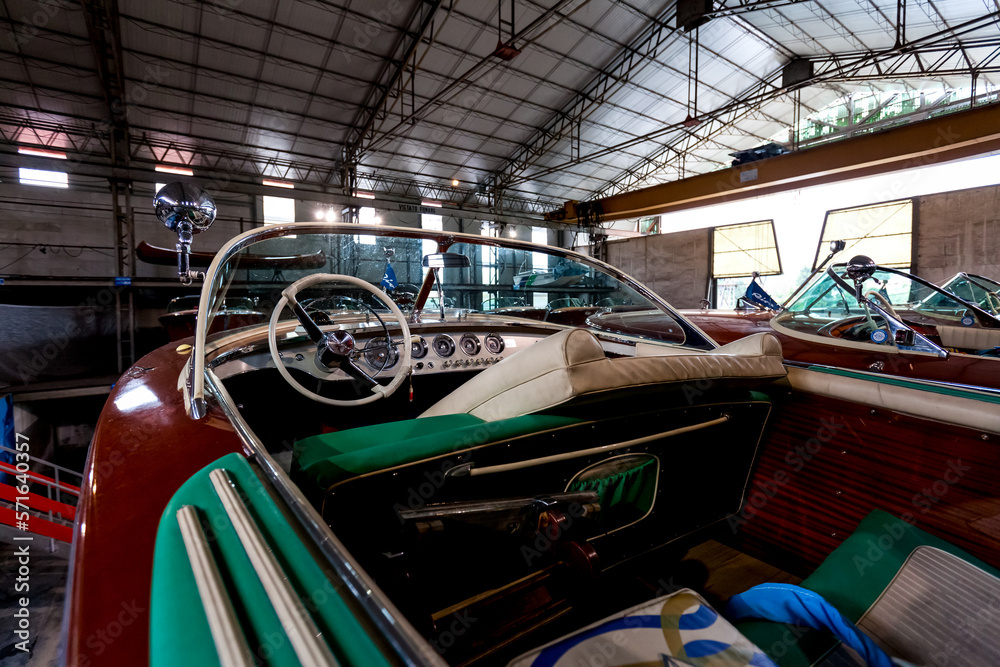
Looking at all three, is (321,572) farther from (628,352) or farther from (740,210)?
(740,210)

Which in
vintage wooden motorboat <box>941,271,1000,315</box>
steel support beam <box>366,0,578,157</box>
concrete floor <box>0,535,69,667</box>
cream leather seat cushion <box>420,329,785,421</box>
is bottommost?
concrete floor <box>0,535,69,667</box>

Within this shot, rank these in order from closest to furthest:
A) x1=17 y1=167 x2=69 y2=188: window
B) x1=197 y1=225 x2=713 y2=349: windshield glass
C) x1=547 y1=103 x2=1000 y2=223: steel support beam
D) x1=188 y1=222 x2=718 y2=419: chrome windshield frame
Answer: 1. x1=188 y1=222 x2=718 y2=419: chrome windshield frame
2. x1=197 y1=225 x2=713 y2=349: windshield glass
3. x1=547 y1=103 x2=1000 y2=223: steel support beam
4. x1=17 y1=167 x2=69 y2=188: window

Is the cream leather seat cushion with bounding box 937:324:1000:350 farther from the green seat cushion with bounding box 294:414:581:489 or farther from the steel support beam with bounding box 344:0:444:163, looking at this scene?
the steel support beam with bounding box 344:0:444:163

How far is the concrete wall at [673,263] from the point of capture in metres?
14.0

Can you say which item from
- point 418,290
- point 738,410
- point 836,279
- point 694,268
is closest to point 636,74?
point 694,268

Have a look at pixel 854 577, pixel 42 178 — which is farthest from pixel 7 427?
pixel 42 178

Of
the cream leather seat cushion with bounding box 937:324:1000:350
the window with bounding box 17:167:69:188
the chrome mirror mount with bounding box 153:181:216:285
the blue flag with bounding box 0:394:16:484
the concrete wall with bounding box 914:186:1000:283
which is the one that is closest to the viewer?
the chrome mirror mount with bounding box 153:181:216:285

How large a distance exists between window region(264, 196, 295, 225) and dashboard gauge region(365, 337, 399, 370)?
12.3 m

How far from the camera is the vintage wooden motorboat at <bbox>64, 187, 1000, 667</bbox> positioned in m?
0.53

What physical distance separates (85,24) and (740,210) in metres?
16.8

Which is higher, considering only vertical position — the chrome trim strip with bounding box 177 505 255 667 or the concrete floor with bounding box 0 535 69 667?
the chrome trim strip with bounding box 177 505 255 667

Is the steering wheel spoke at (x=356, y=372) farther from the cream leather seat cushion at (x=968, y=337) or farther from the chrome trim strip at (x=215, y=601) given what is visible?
the cream leather seat cushion at (x=968, y=337)

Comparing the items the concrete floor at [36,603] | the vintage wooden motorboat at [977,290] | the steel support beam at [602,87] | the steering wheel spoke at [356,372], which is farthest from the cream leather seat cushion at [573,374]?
the steel support beam at [602,87]

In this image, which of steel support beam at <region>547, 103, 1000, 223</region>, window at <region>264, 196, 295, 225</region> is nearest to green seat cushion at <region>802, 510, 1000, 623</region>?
steel support beam at <region>547, 103, 1000, 223</region>
